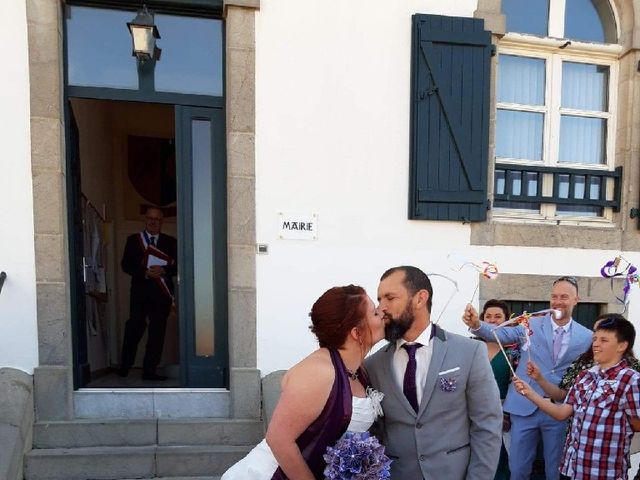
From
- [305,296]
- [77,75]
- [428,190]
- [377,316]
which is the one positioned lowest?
[305,296]

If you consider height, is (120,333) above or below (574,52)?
below

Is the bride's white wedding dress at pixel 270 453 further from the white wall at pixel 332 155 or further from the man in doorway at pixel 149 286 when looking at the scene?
the man in doorway at pixel 149 286

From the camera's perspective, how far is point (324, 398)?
1702mm

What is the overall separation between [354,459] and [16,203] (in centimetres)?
348

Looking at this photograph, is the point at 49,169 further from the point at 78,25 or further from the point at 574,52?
the point at 574,52

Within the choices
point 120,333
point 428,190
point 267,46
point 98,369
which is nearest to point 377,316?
point 428,190

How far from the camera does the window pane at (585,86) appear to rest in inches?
189

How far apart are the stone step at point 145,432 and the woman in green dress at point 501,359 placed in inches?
78.0

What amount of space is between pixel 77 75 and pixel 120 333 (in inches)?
137

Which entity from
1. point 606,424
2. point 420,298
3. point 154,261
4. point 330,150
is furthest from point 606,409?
point 154,261

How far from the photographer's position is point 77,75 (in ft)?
13.0

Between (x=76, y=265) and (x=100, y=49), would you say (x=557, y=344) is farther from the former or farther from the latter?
(x=100, y=49)

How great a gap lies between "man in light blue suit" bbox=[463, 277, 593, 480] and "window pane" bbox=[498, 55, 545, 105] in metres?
2.28

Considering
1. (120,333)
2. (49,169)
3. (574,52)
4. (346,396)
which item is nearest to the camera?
(346,396)
